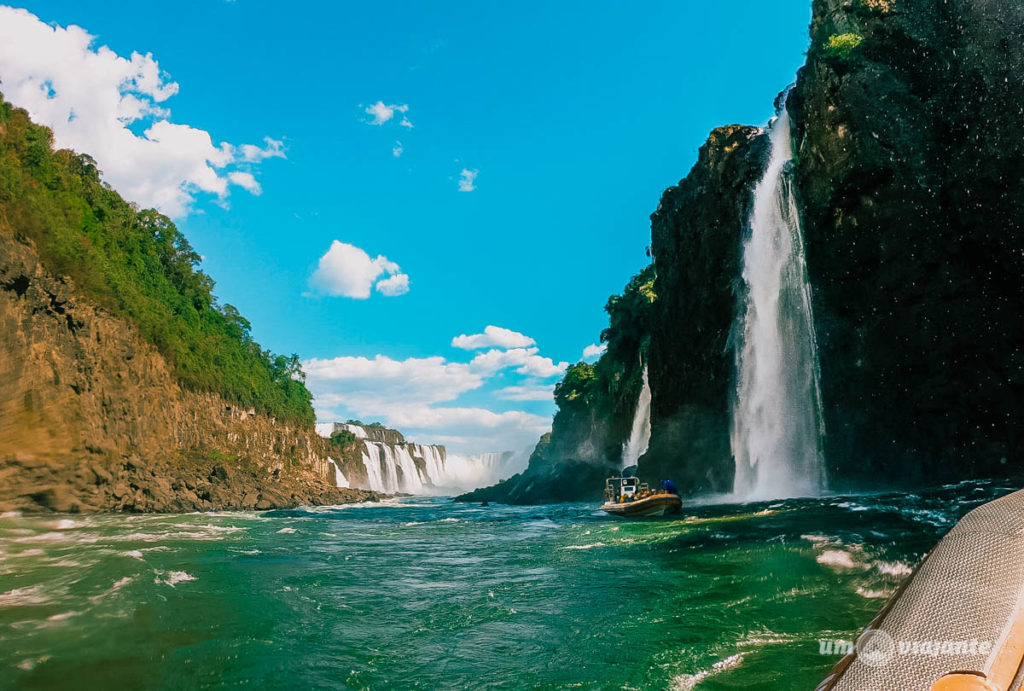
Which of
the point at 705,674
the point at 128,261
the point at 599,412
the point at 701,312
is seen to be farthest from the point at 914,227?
the point at 128,261

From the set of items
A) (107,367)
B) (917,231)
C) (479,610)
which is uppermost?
(917,231)

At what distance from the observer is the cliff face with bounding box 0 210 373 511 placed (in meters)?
25.2

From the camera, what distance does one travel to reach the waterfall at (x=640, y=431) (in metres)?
39.0

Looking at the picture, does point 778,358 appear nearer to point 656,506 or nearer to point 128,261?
point 656,506

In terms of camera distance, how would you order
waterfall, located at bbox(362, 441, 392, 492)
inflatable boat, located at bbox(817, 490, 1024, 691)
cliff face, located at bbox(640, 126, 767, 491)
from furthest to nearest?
waterfall, located at bbox(362, 441, 392, 492) → cliff face, located at bbox(640, 126, 767, 491) → inflatable boat, located at bbox(817, 490, 1024, 691)

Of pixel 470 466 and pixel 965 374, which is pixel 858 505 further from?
pixel 470 466

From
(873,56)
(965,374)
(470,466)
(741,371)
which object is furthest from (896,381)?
(470,466)

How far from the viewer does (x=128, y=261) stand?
1743 inches

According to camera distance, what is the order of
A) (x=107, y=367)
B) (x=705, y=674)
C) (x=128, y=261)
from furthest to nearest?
(x=128, y=261), (x=107, y=367), (x=705, y=674)

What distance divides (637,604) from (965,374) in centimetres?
1683

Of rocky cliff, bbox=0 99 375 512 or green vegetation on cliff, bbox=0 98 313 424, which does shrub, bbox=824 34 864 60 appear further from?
green vegetation on cliff, bbox=0 98 313 424

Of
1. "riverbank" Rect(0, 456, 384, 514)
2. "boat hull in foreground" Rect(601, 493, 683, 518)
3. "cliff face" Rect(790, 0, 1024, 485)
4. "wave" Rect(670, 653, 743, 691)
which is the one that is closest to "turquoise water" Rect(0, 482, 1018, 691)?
"wave" Rect(670, 653, 743, 691)

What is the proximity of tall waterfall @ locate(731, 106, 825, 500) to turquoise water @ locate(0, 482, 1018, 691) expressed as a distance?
8.99 meters

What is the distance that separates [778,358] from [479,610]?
791 inches
